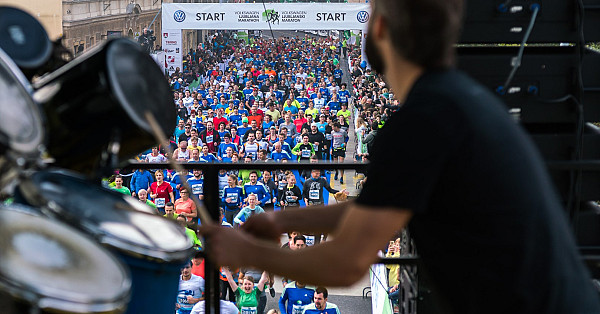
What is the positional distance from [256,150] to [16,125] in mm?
12089

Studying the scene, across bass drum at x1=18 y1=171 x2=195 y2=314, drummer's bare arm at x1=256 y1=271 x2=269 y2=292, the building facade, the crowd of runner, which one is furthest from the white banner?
bass drum at x1=18 y1=171 x2=195 y2=314

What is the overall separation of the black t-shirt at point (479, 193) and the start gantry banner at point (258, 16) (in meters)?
26.5

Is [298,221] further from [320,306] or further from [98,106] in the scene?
[320,306]

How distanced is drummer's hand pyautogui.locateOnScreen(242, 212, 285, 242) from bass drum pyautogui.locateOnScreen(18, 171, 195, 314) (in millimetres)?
285

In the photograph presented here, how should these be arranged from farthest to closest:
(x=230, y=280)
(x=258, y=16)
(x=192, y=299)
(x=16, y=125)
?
(x=258, y=16), (x=230, y=280), (x=192, y=299), (x=16, y=125)

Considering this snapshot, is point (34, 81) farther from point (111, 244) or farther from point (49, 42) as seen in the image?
point (111, 244)

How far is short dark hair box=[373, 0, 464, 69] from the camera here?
1.30 metres

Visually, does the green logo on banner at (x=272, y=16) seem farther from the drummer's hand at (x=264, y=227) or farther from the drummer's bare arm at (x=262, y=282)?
the drummer's hand at (x=264, y=227)

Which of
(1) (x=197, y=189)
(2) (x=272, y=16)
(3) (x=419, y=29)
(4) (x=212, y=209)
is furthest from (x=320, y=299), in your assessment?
(2) (x=272, y=16)

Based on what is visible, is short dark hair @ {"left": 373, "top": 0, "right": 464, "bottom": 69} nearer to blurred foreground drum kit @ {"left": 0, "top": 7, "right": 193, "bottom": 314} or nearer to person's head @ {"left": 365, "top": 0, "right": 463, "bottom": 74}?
person's head @ {"left": 365, "top": 0, "right": 463, "bottom": 74}

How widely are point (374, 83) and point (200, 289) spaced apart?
16268 mm

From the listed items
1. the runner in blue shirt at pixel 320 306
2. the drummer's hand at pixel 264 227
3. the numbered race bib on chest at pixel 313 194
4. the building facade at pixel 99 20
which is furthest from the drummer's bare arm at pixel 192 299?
the building facade at pixel 99 20

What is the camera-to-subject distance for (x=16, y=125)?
1756mm

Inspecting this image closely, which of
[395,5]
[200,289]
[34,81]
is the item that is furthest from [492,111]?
[200,289]
